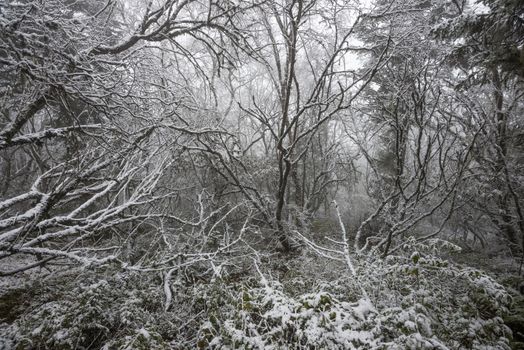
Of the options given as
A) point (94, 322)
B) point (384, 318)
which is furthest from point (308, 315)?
point (94, 322)

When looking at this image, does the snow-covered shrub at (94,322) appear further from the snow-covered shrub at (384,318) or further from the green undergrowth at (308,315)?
the snow-covered shrub at (384,318)

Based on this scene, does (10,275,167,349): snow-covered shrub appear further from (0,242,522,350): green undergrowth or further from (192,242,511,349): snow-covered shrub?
(192,242,511,349): snow-covered shrub

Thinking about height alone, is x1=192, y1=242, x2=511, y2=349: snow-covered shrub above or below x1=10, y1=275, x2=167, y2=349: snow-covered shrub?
above

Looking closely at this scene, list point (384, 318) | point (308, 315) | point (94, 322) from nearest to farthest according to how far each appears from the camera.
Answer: point (384, 318) → point (308, 315) → point (94, 322)

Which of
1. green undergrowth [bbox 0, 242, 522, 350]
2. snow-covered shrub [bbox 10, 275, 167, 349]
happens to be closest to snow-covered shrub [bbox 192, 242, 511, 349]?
green undergrowth [bbox 0, 242, 522, 350]

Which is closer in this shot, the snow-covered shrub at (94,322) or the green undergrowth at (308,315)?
the green undergrowth at (308,315)

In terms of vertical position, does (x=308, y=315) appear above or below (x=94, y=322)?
above

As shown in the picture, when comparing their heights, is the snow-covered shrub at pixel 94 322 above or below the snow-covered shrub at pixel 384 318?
below

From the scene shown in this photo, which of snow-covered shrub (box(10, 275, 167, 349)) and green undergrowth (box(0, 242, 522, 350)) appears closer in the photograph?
green undergrowth (box(0, 242, 522, 350))

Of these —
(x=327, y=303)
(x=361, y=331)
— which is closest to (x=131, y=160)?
(x=327, y=303)

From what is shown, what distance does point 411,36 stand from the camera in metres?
5.98

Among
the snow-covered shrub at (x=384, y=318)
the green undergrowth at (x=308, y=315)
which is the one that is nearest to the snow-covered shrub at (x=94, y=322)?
the green undergrowth at (x=308, y=315)

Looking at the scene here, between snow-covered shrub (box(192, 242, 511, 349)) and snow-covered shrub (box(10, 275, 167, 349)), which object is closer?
snow-covered shrub (box(192, 242, 511, 349))

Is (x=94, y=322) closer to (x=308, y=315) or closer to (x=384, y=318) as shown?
(x=308, y=315)
